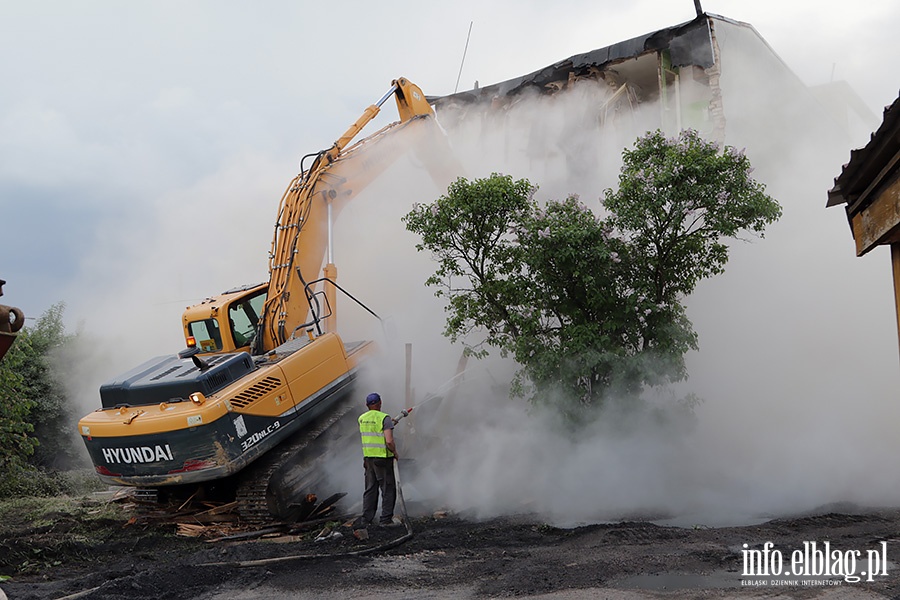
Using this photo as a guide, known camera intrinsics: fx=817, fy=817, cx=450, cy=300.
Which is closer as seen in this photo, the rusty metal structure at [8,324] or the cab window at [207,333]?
the rusty metal structure at [8,324]

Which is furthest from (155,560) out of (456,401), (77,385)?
(77,385)

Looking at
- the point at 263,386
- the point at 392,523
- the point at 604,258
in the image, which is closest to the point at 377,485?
the point at 392,523

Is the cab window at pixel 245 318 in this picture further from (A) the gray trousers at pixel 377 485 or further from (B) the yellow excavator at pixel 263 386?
(A) the gray trousers at pixel 377 485

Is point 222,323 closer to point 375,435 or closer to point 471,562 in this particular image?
point 375,435

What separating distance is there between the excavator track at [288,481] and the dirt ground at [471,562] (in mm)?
502

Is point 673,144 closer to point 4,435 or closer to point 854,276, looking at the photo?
point 854,276

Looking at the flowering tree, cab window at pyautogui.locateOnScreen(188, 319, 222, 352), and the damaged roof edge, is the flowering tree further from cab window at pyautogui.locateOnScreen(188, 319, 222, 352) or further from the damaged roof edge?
the damaged roof edge

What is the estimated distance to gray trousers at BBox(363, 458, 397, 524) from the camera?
9.24m

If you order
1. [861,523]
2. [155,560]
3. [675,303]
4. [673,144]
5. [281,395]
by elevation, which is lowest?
[155,560]

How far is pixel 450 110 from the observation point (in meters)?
18.3

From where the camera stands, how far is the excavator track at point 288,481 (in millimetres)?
9484

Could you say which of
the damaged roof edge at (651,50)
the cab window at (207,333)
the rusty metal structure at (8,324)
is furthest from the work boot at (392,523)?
the damaged roof edge at (651,50)

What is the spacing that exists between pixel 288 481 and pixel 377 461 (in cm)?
126

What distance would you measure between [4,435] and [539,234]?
997cm
